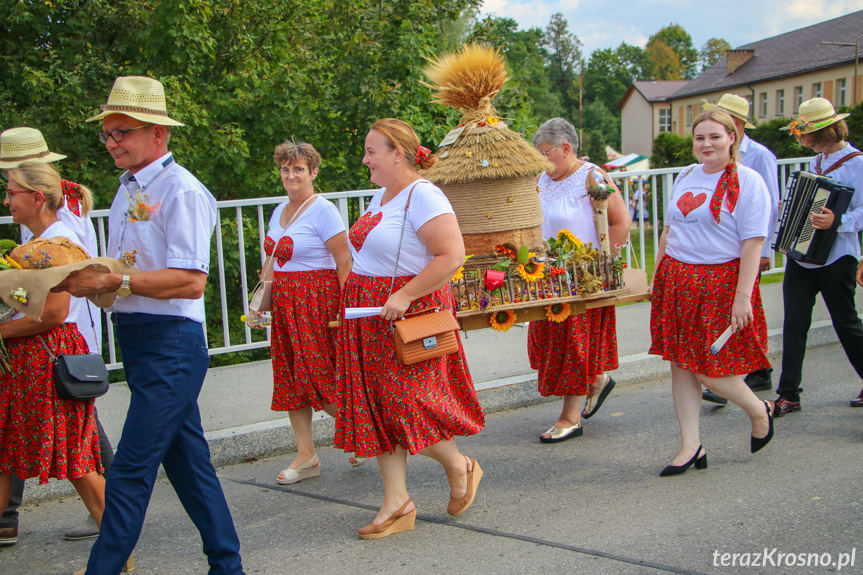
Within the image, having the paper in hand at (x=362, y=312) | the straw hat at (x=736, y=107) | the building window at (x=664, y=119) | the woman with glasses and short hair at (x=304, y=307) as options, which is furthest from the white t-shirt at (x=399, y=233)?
the building window at (x=664, y=119)

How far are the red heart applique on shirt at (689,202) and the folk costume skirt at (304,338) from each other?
6.54 ft

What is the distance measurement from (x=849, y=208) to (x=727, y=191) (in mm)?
1758

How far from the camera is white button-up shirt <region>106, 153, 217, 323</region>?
2848 mm

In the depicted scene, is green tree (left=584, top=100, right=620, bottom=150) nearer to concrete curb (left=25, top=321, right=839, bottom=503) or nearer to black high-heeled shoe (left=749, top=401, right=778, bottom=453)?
concrete curb (left=25, top=321, right=839, bottom=503)

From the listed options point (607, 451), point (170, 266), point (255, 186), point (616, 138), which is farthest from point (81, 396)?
point (616, 138)

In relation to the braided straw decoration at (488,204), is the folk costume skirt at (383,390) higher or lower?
lower

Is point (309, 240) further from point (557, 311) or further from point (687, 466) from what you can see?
point (687, 466)

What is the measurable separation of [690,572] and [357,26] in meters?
7.83

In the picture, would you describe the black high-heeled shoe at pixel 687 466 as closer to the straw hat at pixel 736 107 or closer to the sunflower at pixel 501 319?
the sunflower at pixel 501 319

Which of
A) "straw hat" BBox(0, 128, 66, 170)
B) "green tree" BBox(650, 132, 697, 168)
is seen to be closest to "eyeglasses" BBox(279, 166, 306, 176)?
"straw hat" BBox(0, 128, 66, 170)

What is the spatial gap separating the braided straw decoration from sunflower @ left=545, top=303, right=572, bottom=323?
50 centimetres

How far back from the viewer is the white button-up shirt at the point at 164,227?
2.85 metres

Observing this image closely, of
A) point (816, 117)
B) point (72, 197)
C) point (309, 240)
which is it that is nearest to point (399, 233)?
point (309, 240)

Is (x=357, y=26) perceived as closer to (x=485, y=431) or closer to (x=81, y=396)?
(x=485, y=431)
